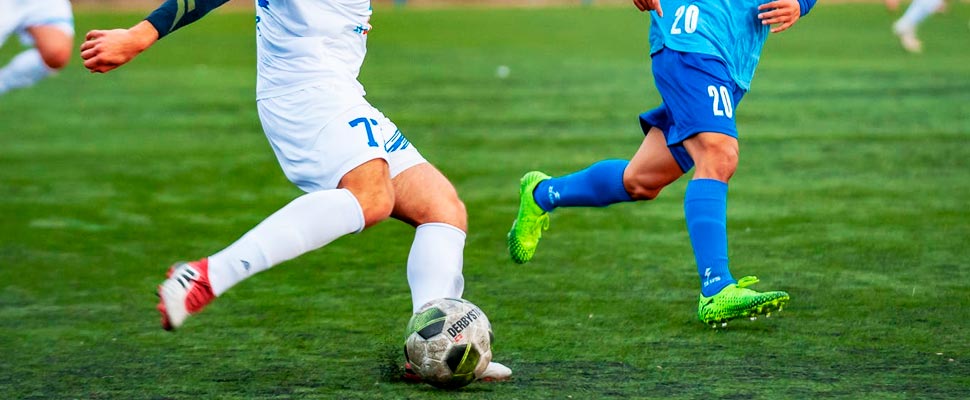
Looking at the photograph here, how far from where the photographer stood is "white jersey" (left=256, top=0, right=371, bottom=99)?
4.52 metres

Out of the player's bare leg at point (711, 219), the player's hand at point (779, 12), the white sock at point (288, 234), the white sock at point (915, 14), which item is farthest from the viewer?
the white sock at point (915, 14)

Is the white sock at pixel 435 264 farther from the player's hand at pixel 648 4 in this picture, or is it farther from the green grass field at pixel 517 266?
the player's hand at pixel 648 4

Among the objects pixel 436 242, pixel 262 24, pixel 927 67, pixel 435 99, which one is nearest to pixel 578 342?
pixel 436 242

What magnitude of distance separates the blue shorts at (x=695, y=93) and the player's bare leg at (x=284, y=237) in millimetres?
1189

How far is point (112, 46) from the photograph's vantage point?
13.9 feet

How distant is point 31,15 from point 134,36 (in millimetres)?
2036

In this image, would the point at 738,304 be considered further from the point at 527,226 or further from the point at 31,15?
the point at 31,15

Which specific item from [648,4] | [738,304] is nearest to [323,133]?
[648,4]

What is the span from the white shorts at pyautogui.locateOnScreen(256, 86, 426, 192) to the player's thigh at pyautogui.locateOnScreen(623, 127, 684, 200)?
1314 millimetres

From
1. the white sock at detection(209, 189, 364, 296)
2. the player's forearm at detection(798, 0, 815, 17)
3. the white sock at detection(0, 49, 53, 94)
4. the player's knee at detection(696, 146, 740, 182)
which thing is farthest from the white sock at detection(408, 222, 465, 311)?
the white sock at detection(0, 49, 53, 94)

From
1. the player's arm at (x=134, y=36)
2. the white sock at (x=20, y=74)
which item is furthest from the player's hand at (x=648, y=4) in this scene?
the white sock at (x=20, y=74)

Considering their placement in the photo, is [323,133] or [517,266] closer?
[323,133]

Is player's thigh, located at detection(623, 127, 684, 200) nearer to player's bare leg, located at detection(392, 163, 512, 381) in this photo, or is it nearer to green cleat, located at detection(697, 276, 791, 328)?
green cleat, located at detection(697, 276, 791, 328)

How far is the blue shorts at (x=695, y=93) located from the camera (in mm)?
5031
